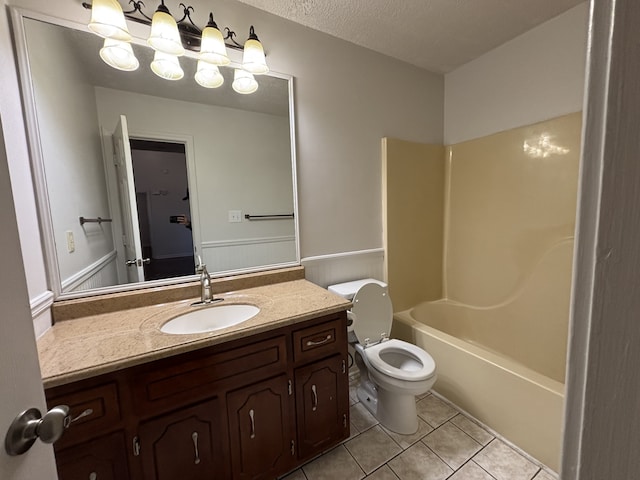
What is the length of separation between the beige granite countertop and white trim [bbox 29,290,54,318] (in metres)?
0.10

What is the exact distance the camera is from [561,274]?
69.6 inches

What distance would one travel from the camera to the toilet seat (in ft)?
4.76

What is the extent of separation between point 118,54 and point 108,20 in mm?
137

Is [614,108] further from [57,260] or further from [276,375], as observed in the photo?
[57,260]

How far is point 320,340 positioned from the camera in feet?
4.21

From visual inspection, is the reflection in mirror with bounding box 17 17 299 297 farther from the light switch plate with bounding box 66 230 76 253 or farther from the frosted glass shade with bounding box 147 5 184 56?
the frosted glass shade with bounding box 147 5 184 56

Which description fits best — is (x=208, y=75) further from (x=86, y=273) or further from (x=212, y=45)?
(x=86, y=273)

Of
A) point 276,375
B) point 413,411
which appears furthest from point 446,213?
point 276,375

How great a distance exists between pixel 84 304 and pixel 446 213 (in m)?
2.52

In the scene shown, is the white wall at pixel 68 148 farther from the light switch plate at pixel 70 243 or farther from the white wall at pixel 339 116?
the white wall at pixel 339 116

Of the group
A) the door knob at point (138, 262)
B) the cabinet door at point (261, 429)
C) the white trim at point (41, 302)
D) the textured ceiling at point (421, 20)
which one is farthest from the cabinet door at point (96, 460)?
the textured ceiling at point (421, 20)

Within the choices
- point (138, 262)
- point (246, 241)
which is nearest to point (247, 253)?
point (246, 241)

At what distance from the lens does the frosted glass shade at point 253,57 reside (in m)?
1.45

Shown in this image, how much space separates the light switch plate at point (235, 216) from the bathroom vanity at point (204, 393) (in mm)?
489
